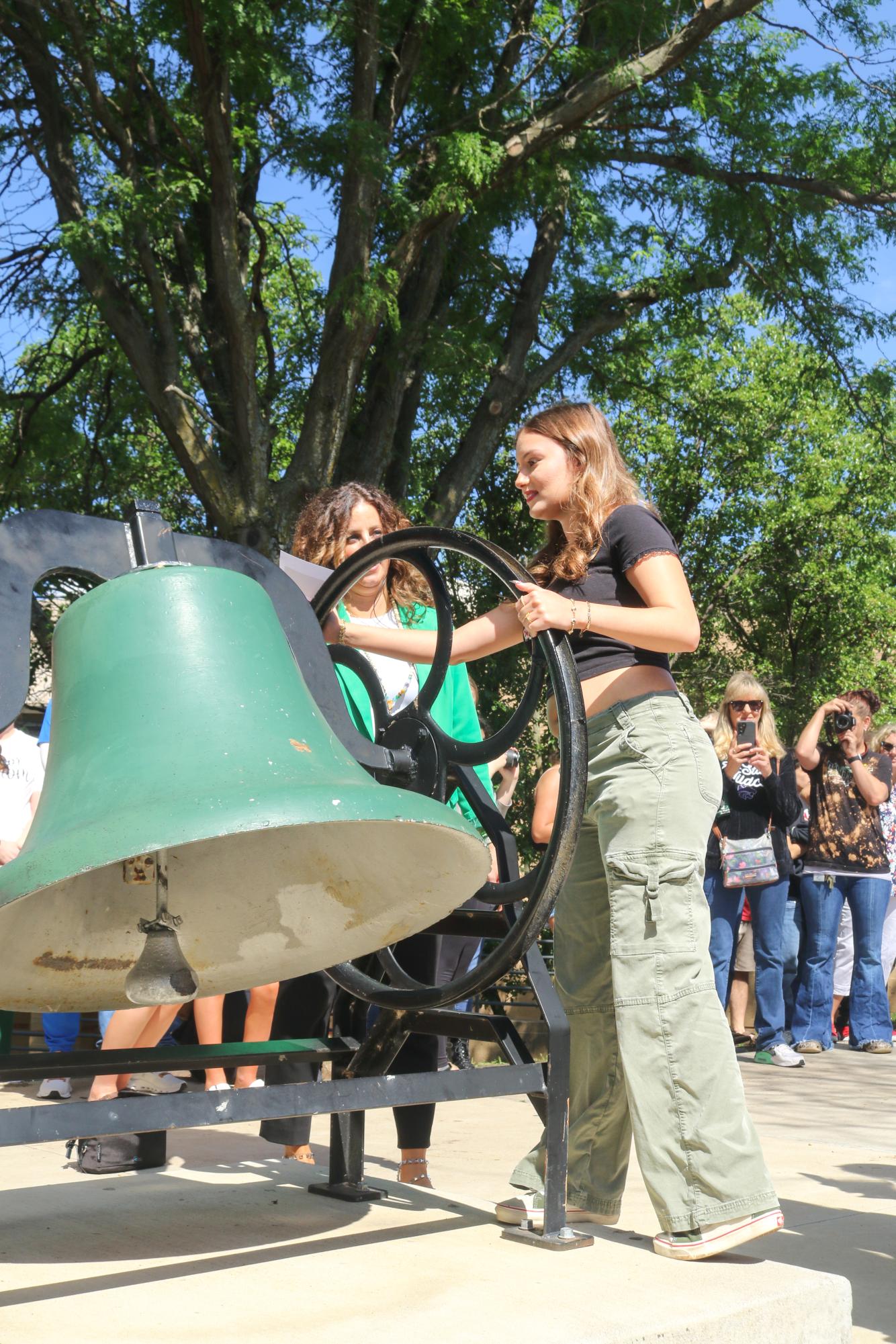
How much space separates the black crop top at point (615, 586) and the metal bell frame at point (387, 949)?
5.5 inches

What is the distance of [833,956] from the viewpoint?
7680 mm

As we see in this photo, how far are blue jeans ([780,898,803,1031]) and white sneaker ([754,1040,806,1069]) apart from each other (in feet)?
2.39

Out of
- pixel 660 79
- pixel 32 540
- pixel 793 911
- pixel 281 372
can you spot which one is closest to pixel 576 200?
pixel 660 79

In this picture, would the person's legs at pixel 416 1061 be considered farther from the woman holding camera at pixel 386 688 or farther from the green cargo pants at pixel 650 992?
the green cargo pants at pixel 650 992

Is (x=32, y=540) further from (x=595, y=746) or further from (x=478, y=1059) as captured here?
(x=478, y=1059)

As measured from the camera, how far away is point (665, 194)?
11.1 meters

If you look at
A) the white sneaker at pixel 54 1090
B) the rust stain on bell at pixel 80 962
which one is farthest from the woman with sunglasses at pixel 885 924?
the rust stain on bell at pixel 80 962

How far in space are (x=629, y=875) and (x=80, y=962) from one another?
3.32 ft

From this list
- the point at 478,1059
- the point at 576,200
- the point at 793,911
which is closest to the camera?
the point at 478,1059

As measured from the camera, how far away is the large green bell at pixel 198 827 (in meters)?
1.79

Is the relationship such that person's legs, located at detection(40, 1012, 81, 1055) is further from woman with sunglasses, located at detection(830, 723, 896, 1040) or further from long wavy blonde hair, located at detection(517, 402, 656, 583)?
woman with sunglasses, located at detection(830, 723, 896, 1040)

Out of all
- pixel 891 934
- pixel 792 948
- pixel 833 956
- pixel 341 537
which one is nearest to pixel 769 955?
pixel 833 956

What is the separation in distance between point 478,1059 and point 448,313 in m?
6.07

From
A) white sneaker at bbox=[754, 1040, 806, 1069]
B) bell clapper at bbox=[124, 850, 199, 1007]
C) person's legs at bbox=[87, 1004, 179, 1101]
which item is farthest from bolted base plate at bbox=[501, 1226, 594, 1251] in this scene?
white sneaker at bbox=[754, 1040, 806, 1069]
